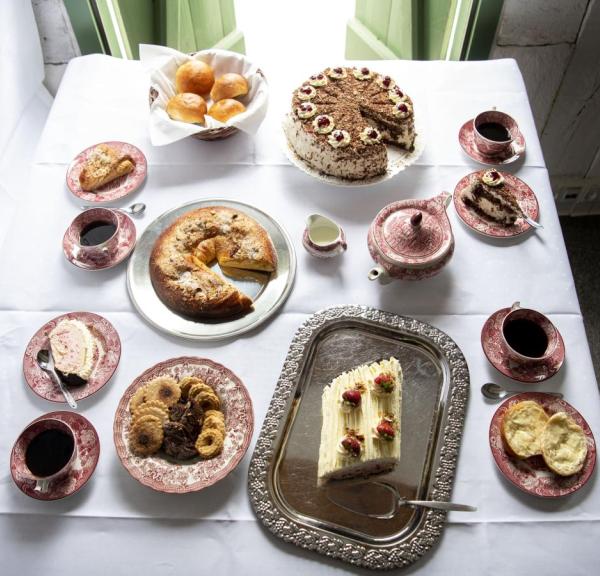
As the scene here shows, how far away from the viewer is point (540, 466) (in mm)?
1352

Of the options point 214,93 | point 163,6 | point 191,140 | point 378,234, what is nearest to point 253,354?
point 378,234

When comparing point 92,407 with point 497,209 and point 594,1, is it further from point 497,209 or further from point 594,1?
point 594,1

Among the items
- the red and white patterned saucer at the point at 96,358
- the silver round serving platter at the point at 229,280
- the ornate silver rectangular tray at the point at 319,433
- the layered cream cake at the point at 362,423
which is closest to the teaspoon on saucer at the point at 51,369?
the red and white patterned saucer at the point at 96,358

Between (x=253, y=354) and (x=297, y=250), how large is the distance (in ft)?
1.26

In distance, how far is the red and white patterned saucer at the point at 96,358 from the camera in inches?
57.2

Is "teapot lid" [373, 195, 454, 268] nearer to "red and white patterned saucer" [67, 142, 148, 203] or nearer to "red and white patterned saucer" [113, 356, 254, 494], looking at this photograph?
"red and white patterned saucer" [113, 356, 254, 494]

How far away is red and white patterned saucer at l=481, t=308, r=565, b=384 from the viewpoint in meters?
1.47

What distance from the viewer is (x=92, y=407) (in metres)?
1.46

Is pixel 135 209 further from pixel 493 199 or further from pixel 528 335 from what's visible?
pixel 528 335

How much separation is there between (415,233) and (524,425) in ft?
1.94

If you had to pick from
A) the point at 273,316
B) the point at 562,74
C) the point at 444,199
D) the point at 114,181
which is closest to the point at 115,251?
the point at 114,181

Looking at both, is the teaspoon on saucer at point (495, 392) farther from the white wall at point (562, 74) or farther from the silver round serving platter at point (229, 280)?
the white wall at point (562, 74)

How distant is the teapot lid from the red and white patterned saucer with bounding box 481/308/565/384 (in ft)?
0.81

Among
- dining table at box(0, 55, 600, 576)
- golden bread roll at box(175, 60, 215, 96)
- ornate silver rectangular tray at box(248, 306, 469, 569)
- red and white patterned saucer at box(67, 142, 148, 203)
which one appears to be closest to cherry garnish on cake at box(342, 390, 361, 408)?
ornate silver rectangular tray at box(248, 306, 469, 569)
